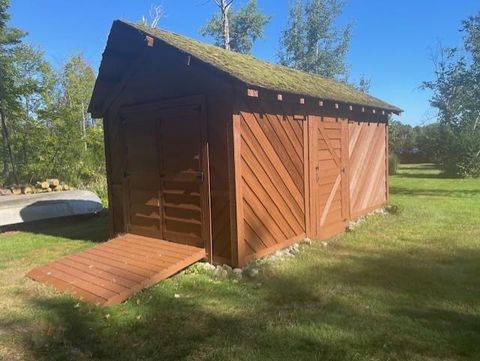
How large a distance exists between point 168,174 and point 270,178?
5.35 feet

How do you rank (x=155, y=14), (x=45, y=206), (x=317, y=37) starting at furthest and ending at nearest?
(x=317, y=37)
(x=155, y=14)
(x=45, y=206)

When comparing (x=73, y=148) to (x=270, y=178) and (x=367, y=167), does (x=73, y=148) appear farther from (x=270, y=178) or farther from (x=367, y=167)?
(x=270, y=178)

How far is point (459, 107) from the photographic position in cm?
1928

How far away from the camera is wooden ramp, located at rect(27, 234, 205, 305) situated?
4684mm

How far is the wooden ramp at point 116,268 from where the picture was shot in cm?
468

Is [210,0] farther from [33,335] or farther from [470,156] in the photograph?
[33,335]

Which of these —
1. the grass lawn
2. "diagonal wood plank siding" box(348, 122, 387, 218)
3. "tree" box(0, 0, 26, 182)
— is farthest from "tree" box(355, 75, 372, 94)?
the grass lawn

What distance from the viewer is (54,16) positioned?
68.9ft

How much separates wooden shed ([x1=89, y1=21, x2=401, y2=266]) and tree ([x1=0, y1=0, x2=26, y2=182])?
732 centimetres

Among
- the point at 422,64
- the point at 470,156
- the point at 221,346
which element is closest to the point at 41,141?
the point at 221,346

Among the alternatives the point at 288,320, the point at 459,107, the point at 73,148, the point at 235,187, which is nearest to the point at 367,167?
the point at 235,187

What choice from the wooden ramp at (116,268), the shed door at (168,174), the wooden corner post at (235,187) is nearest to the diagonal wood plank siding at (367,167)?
the wooden corner post at (235,187)

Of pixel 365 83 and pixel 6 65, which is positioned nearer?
pixel 6 65

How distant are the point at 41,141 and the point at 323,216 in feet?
37.9
